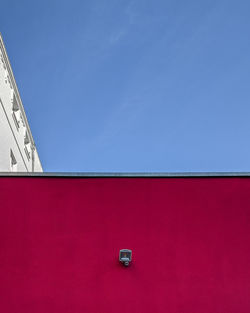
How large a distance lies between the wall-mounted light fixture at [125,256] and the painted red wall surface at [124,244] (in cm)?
15

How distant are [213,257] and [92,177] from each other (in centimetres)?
295

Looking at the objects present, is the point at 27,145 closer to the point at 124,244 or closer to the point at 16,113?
the point at 16,113

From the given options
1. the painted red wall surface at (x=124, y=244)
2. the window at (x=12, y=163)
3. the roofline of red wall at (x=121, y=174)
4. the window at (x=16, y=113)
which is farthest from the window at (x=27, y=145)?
the painted red wall surface at (x=124, y=244)

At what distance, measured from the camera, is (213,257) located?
7195mm

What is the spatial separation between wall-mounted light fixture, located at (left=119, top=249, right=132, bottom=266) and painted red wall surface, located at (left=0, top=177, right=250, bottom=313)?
0.49ft

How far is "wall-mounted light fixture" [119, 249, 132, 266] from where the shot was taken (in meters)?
6.95

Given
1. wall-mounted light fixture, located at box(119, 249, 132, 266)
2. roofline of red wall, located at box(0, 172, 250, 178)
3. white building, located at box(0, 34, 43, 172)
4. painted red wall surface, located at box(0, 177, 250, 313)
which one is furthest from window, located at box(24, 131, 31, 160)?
→ wall-mounted light fixture, located at box(119, 249, 132, 266)

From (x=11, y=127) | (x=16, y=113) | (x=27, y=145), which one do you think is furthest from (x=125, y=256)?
(x=27, y=145)

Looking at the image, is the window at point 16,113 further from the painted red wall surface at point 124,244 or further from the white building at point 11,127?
the painted red wall surface at point 124,244

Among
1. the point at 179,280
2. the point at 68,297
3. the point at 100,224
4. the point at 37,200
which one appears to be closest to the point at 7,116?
the point at 37,200

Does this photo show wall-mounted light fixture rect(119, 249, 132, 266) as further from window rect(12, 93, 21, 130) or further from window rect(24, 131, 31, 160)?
window rect(24, 131, 31, 160)

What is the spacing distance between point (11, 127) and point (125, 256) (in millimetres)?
7795

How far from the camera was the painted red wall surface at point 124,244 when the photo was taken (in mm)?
6859

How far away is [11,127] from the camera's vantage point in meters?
13.0
